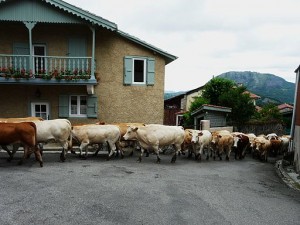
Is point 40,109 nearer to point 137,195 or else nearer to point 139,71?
point 139,71

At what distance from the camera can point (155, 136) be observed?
1236cm

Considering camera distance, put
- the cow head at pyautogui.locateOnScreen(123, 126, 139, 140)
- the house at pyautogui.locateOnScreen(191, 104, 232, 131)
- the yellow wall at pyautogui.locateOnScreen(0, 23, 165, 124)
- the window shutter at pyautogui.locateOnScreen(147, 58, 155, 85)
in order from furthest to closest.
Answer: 1. the house at pyautogui.locateOnScreen(191, 104, 232, 131)
2. the window shutter at pyautogui.locateOnScreen(147, 58, 155, 85)
3. the yellow wall at pyautogui.locateOnScreen(0, 23, 165, 124)
4. the cow head at pyautogui.locateOnScreen(123, 126, 139, 140)

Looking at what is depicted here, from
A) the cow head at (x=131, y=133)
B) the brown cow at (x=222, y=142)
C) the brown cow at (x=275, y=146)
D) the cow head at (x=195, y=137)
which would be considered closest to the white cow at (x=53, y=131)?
the cow head at (x=131, y=133)

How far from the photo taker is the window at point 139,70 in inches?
694

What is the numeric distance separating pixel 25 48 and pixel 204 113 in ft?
39.8

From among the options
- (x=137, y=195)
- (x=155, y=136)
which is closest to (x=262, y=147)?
(x=155, y=136)

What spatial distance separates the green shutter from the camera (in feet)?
56.2

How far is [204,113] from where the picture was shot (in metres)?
20.3

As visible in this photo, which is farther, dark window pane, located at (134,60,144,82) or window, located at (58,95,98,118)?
dark window pane, located at (134,60,144,82)

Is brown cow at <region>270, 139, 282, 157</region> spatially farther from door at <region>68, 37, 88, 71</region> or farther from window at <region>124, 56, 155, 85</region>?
Result: door at <region>68, 37, 88, 71</region>

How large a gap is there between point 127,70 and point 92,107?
306 centimetres

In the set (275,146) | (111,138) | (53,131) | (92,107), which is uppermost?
(92,107)

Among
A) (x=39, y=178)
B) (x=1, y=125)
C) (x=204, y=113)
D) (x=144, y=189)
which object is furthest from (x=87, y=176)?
(x=204, y=113)

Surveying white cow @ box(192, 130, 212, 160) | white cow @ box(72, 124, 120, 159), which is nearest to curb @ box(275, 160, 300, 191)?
white cow @ box(192, 130, 212, 160)
